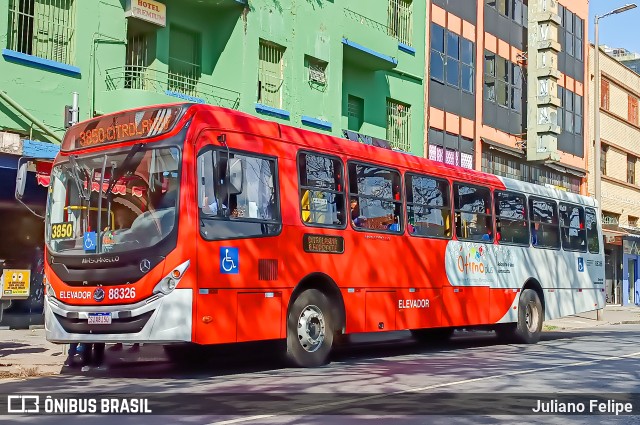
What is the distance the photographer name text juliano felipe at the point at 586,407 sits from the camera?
8383mm

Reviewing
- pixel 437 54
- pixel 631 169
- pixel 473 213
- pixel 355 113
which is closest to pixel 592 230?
pixel 473 213

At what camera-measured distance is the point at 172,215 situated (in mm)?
10125

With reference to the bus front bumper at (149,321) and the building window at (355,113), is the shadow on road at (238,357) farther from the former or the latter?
the building window at (355,113)

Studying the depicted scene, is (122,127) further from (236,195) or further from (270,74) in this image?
(270,74)

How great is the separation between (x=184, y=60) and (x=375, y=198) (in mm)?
9293

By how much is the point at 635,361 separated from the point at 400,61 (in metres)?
16.6

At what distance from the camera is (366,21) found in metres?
26.3

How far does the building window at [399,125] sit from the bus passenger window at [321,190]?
15246mm

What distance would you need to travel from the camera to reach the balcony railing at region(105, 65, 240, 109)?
18.6 meters

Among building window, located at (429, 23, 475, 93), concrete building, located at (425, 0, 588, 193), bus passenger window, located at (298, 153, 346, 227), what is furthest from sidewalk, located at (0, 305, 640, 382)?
building window, located at (429, 23, 475, 93)

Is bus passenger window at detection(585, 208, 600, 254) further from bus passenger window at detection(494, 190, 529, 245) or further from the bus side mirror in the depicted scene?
the bus side mirror

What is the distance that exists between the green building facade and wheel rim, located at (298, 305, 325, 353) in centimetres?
773

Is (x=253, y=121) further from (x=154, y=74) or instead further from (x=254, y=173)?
(x=154, y=74)

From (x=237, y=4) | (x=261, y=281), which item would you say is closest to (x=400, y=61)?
(x=237, y=4)
